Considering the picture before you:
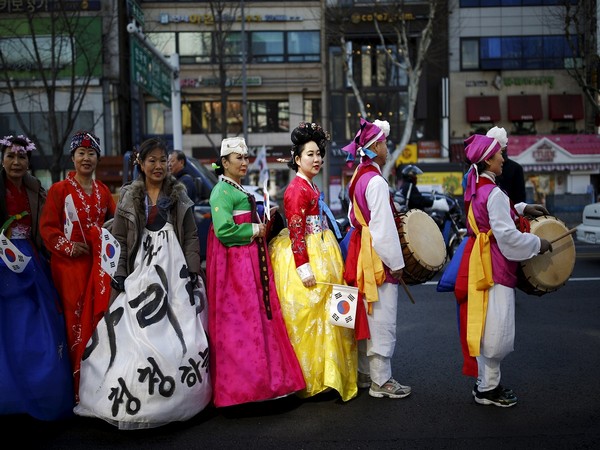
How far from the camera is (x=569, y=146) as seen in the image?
97.8ft

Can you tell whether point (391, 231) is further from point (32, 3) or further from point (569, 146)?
point (569, 146)

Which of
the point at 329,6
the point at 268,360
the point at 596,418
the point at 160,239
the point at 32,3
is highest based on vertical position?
the point at 329,6

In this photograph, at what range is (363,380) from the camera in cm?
496

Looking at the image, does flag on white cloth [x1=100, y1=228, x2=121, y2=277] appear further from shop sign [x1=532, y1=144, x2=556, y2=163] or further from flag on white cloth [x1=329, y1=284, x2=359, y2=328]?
shop sign [x1=532, y1=144, x2=556, y2=163]

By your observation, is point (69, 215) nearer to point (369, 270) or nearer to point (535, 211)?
point (369, 270)

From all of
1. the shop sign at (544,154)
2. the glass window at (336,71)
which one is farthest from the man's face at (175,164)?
the glass window at (336,71)

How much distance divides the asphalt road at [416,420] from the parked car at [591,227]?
6.17 m

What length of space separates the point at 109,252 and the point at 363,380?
7.17ft

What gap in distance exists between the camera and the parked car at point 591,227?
1132cm

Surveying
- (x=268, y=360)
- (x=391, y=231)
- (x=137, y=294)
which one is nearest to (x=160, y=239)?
(x=137, y=294)

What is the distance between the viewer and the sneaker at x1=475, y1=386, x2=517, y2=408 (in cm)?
441

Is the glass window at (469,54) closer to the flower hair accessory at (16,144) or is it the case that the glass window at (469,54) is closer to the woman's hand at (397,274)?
the woman's hand at (397,274)

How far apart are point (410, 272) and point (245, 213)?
127cm

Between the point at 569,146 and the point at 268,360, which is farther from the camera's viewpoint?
the point at 569,146
